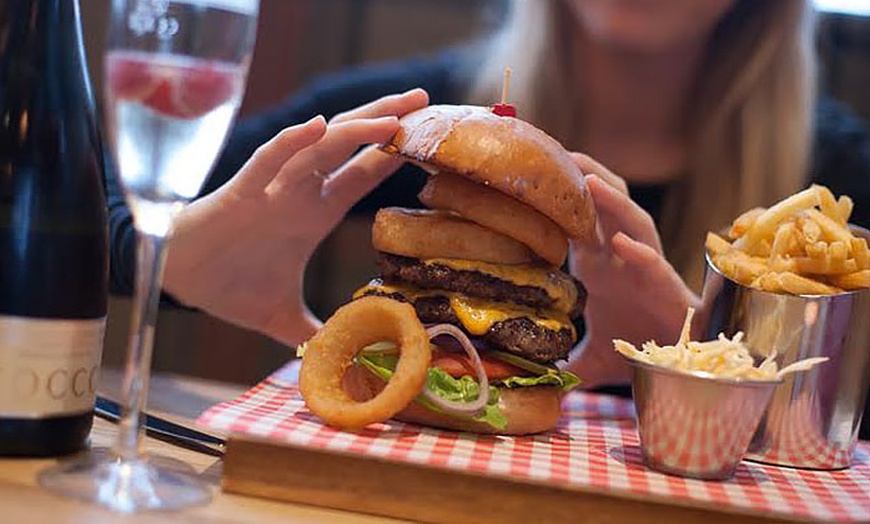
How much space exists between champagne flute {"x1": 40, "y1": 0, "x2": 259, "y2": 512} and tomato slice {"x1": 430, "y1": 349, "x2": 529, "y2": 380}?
0.46m

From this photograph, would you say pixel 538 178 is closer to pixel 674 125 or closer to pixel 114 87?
pixel 114 87

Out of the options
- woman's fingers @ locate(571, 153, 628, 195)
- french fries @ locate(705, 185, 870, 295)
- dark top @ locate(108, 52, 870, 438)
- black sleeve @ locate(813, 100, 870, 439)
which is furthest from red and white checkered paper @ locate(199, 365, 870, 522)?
black sleeve @ locate(813, 100, 870, 439)

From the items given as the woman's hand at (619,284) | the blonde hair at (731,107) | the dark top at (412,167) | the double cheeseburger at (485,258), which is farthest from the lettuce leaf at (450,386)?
the dark top at (412,167)

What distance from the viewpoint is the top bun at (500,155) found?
1.42 meters

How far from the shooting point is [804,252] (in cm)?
152

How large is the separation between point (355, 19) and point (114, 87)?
11.1ft

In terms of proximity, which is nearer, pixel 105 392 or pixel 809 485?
pixel 809 485

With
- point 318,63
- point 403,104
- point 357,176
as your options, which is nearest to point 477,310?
point 403,104

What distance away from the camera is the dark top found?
10.0 ft

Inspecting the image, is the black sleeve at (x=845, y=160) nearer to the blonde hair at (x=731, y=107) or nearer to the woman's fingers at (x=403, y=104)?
the blonde hair at (x=731, y=107)

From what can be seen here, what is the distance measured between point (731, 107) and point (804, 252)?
143cm

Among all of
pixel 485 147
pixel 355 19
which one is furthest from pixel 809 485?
pixel 355 19

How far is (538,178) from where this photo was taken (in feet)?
4.70

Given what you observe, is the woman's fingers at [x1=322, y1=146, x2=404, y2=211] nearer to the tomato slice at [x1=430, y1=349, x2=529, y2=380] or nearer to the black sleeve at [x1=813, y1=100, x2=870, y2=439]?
the tomato slice at [x1=430, y1=349, x2=529, y2=380]
